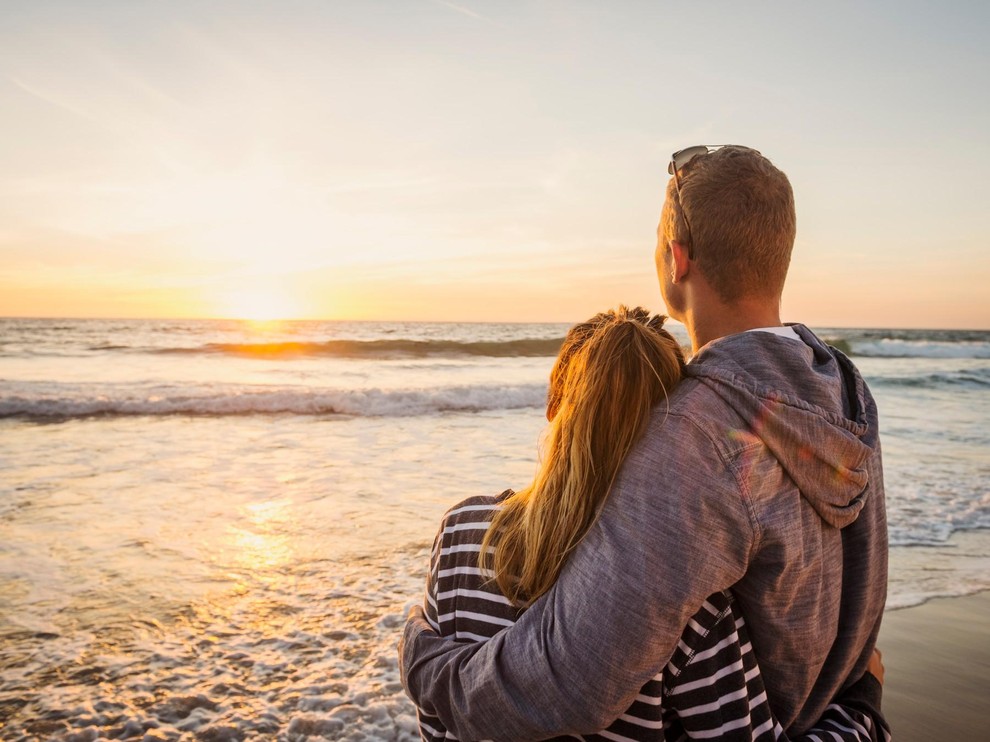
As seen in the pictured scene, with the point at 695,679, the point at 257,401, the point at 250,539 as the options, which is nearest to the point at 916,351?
the point at 257,401

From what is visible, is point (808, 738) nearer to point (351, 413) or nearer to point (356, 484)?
point (356, 484)

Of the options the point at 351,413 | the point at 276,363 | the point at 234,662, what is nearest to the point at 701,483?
the point at 234,662

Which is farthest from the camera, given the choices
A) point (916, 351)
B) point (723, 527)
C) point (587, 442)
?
point (916, 351)

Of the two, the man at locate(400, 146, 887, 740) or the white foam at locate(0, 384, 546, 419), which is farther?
the white foam at locate(0, 384, 546, 419)

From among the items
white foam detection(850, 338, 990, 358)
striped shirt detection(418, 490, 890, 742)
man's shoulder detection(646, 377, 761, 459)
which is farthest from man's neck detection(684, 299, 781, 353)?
white foam detection(850, 338, 990, 358)

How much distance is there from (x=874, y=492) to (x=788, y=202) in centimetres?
68

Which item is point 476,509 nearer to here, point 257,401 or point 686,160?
point 686,160

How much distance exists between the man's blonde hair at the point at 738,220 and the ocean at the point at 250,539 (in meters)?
2.69

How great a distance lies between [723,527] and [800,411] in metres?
0.28

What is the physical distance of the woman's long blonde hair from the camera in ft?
4.32

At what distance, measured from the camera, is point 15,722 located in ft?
10.3

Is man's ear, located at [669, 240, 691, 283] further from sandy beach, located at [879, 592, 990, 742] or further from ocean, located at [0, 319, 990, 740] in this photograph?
sandy beach, located at [879, 592, 990, 742]

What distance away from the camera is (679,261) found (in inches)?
61.9

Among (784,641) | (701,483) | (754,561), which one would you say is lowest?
(784,641)
